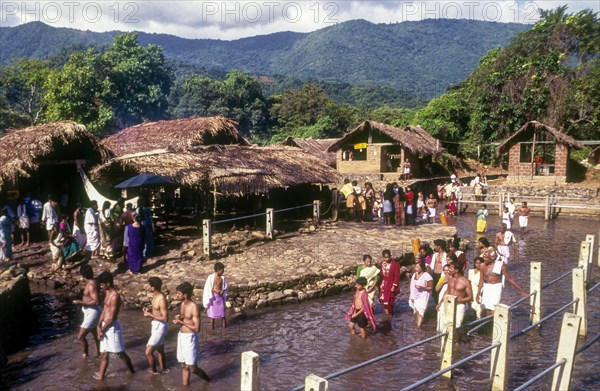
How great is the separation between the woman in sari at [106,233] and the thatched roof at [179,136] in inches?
177

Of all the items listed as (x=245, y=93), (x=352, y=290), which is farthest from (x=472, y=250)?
(x=245, y=93)

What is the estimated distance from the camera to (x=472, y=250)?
653 inches

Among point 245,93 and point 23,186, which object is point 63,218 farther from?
point 245,93

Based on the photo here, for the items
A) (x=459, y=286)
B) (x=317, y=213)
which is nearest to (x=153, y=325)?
(x=459, y=286)

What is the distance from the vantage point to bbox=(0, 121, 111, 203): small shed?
44.1 ft

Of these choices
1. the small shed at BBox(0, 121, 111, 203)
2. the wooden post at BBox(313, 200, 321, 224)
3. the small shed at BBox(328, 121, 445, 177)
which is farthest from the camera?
the small shed at BBox(328, 121, 445, 177)

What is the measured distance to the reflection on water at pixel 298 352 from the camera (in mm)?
7148

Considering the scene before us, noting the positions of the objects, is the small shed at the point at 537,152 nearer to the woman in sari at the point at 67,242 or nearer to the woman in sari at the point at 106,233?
the woman in sari at the point at 106,233

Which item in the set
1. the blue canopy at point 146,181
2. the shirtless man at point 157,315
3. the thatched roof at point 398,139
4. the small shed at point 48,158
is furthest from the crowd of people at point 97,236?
the thatched roof at point 398,139

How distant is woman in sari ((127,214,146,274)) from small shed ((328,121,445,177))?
19671mm

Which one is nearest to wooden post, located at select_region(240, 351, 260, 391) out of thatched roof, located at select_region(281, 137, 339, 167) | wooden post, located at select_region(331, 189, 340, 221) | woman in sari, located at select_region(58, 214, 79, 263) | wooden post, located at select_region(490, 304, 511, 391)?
wooden post, located at select_region(490, 304, 511, 391)

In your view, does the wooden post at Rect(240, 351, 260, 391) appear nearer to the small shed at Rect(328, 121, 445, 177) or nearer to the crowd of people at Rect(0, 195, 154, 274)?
the crowd of people at Rect(0, 195, 154, 274)

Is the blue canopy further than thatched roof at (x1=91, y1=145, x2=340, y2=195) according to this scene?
No

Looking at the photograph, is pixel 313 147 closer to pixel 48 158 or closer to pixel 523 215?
pixel 523 215
